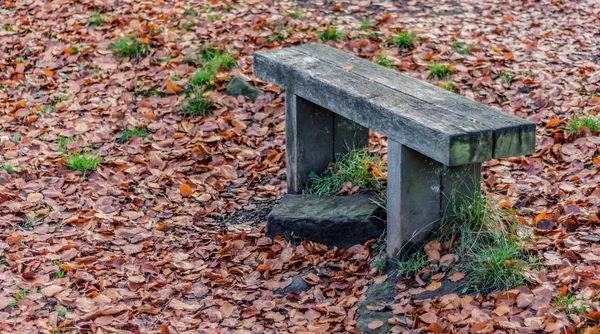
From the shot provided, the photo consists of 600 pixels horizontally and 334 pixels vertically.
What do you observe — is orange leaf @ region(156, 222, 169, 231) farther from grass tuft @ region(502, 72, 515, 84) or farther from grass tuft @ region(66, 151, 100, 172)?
grass tuft @ region(502, 72, 515, 84)

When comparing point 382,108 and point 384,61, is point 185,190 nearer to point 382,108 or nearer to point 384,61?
point 382,108

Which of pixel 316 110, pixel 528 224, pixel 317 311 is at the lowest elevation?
pixel 317 311

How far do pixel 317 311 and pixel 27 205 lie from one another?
76.9 inches

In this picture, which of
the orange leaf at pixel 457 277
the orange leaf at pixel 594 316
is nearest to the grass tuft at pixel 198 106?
the orange leaf at pixel 457 277

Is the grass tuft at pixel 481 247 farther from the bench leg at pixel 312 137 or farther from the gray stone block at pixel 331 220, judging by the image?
the bench leg at pixel 312 137

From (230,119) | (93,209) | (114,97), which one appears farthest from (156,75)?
(93,209)

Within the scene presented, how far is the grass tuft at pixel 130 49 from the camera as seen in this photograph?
20.8ft

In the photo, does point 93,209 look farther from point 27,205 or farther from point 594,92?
point 594,92

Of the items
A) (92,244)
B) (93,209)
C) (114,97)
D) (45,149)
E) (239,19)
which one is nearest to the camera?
(92,244)

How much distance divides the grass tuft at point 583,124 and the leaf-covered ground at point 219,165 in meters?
0.06

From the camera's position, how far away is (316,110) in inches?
175

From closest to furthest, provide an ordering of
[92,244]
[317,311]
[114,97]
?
[317,311] < [92,244] < [114,97]

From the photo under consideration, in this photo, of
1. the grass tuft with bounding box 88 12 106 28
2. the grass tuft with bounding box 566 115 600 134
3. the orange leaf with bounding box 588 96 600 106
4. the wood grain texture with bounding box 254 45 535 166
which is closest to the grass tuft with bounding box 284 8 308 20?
the grass tuft with bounding box 88 12 106 28

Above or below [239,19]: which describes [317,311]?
below
